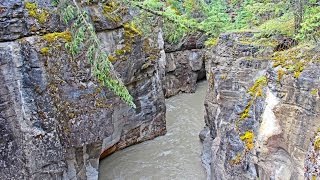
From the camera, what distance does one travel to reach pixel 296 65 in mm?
6176

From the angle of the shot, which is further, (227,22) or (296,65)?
(227,22)

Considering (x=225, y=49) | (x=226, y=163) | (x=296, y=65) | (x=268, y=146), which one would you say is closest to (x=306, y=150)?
(x=268, y=146)

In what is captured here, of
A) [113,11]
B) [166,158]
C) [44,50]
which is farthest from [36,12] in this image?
[166,158]

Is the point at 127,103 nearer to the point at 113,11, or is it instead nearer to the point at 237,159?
the point at 237,159

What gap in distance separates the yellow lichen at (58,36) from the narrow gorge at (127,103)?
0.03 metres

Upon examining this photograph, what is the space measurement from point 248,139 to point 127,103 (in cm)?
362

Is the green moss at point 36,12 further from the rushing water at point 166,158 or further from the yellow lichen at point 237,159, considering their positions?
the yellow lichen at point 237,159

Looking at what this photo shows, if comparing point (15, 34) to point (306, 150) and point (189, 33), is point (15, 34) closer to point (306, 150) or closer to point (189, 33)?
point (306, 150)

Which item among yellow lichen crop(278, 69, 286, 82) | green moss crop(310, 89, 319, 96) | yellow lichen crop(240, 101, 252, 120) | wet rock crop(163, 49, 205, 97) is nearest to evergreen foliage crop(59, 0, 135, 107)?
yellow lichen crop(240, 101, 252, 120)

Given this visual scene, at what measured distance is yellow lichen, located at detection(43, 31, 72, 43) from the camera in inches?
334

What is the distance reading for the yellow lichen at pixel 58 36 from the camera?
27.8 feet

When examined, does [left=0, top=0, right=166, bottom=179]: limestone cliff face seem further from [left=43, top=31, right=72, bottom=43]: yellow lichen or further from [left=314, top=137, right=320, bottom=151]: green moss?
[left=314, top=137, right=320, bottom=151]: green moss

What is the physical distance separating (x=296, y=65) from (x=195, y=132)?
849 centimetres

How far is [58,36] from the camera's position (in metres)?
8.67
